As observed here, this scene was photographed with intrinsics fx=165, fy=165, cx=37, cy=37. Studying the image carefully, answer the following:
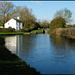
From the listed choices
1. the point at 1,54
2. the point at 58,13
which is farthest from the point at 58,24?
the point at 1,54

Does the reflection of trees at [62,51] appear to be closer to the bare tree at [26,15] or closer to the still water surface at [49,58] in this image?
the still water surface at [49,58]

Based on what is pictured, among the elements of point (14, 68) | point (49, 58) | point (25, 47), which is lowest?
point (49, 58)

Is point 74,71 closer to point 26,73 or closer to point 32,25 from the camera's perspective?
point 26,73

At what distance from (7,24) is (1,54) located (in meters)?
81.0

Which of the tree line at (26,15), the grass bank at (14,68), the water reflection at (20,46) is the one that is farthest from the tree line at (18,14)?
the grass bank at (14,68)

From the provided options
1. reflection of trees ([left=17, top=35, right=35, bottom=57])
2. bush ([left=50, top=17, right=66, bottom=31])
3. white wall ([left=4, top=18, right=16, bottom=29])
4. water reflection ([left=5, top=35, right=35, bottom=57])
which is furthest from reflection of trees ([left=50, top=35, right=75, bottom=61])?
white wall ([left=4, top=18, right=16, bottom=29])

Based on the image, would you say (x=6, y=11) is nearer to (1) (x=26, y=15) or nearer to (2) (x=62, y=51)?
(1) (x=26, y=15)

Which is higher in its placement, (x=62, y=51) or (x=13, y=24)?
(x=13, y=24)

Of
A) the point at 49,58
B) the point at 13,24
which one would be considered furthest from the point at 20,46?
the point at 13,24

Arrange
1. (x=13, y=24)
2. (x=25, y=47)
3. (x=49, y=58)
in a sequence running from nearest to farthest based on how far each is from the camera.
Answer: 1. (x=49, y=58)
2. (x=25, y=47)
3. (x=13, y=24)

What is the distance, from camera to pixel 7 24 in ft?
303

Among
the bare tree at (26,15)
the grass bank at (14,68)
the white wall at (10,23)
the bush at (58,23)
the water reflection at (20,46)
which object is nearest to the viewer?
the grass bank at (14,68)

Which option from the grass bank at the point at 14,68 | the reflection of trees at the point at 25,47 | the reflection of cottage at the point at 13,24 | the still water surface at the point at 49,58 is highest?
the reflection of cottage at the point at 13,24

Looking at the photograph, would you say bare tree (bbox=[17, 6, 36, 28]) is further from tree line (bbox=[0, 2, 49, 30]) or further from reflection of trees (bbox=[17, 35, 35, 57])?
reflection of trees (bbox=[17, 35, 35, 57])
